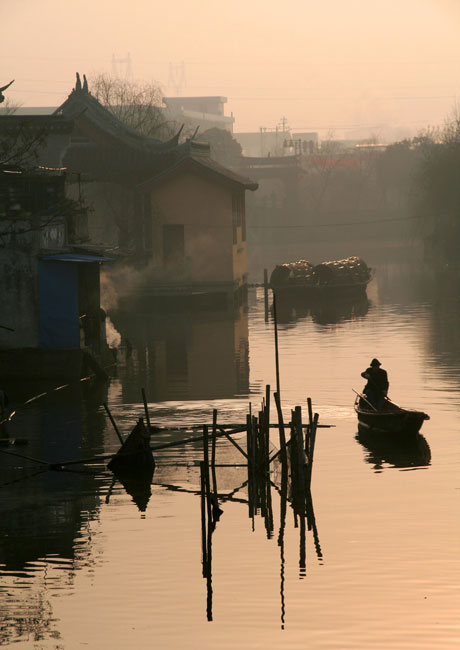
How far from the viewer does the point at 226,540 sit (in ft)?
54.2

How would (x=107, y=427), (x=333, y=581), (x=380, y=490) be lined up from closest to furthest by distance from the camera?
(x=333, y=581), (x=380, y=490), (x=107, y=427)

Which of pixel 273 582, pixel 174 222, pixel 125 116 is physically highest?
pixel 125 116

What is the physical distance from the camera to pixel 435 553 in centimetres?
1567

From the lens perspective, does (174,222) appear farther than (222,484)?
Yes

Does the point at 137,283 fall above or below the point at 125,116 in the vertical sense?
below

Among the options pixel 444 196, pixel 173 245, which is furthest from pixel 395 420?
pixel 444 196

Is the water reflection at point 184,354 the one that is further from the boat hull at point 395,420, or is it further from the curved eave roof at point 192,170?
the boat hull at point 395,420

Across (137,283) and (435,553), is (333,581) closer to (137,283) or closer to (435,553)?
(435,553)

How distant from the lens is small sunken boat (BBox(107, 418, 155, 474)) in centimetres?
2021

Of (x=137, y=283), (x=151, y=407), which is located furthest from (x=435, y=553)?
(x=137, y=283)

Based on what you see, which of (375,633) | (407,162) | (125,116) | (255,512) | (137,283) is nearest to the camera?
(375,633)

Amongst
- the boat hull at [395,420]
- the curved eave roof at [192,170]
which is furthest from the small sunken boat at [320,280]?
the boat hull at [395,420]

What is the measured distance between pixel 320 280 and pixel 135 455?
42022mm

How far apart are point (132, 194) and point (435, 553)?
143 ft
